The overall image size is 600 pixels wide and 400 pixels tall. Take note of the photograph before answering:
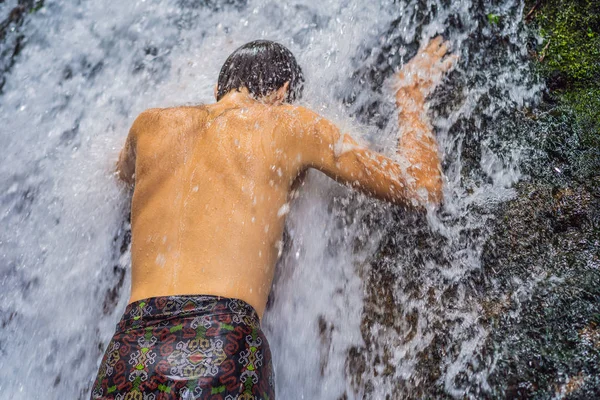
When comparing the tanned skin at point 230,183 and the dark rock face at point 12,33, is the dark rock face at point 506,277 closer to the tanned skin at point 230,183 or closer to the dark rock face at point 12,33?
the tanned skin at point 230,183

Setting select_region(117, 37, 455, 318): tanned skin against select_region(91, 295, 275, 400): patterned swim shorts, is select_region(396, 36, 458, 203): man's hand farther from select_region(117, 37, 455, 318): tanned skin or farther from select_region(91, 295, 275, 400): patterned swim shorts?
select_region(91, 295, 275, 400): patterned swim shorts

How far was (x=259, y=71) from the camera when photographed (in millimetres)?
2346

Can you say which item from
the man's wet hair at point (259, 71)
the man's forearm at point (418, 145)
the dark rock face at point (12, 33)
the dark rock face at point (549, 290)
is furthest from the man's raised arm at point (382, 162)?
the dark rock face at point (12, 33)

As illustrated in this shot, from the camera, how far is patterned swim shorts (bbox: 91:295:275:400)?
5.98 ft

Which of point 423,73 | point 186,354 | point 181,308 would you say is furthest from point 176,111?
point 423,73

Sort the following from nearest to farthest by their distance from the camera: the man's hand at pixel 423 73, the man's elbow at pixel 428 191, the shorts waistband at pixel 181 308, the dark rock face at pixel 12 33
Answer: the shorts waistband at pixel 181 308
the man's elbow at pixel 428 191
the man's hand at pixel 423 73
the dark rock face at pixel 12 33

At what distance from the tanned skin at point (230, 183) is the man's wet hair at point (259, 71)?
56mm

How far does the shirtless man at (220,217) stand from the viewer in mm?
1877

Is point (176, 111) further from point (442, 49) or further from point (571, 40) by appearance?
point (571, 40)

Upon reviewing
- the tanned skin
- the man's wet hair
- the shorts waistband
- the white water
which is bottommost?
the white water

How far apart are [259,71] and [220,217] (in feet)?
2.54

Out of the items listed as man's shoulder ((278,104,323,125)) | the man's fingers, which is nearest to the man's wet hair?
man's shoulder ((278,104,323,125))

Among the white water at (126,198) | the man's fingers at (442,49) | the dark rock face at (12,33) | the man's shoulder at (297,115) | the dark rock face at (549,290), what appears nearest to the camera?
the dark rock face at (549,290)

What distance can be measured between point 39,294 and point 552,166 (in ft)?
10.00
